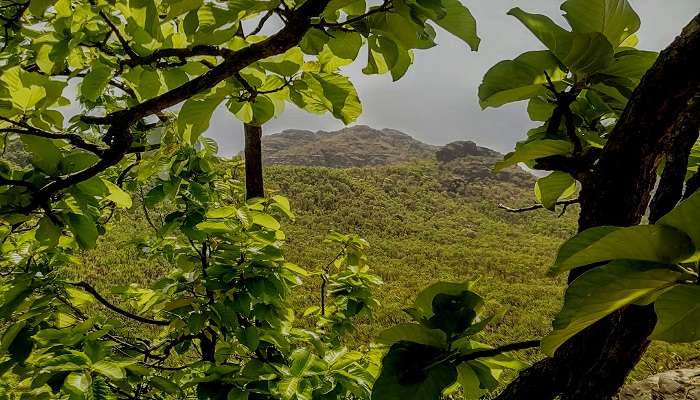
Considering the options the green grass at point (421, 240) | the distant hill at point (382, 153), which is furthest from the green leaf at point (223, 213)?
the distant hill at point (382, 153)

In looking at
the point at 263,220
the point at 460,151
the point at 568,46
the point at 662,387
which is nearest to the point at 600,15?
the point at 568,46

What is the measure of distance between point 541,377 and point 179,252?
2317mm

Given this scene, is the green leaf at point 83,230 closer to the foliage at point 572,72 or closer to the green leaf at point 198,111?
the green leaf at point 198,111

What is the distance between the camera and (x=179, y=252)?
8.82 feet

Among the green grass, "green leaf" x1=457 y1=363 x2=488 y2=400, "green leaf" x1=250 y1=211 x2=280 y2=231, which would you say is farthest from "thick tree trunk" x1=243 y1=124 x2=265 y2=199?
the green grass

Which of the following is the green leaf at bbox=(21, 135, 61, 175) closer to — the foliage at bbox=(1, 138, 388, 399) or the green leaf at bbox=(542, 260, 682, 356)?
the foliage at bbox=(1, 138, 388, 399)

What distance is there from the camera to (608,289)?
1.35 feet

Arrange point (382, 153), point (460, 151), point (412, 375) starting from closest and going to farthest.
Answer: point (412, 375) → point (460, 151) → point (382, 153)

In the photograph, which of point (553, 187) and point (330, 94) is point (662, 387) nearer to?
point (553, 187)

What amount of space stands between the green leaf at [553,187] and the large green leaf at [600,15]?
0.32 m

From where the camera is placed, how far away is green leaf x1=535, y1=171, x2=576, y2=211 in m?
1.02

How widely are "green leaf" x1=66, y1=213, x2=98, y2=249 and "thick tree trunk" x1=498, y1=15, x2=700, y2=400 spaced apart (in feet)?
3.77

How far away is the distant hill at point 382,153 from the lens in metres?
51.2

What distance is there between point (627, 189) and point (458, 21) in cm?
40
